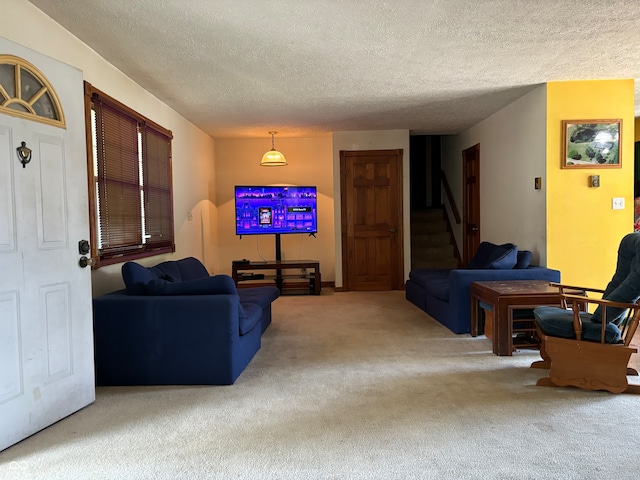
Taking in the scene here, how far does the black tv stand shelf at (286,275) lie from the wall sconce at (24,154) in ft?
14.5

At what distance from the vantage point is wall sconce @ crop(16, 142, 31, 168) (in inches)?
94.8

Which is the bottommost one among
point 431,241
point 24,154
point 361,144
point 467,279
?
point 467,279

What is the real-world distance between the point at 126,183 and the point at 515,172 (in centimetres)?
424

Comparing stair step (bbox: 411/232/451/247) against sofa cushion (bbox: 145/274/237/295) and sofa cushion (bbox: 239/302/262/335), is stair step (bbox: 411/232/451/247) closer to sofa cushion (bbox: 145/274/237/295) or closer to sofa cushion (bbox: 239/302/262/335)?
sofa cushion (bbox: 239/302/262/335)

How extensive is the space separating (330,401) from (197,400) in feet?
2.79

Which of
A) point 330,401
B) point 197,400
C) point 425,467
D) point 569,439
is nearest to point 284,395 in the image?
point 330,401

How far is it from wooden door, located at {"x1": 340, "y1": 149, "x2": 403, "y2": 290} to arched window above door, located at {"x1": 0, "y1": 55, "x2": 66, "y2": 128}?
4.93 m

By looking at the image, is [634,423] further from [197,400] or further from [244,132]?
[244,132]

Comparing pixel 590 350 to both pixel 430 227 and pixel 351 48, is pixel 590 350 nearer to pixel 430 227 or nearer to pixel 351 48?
pixel 351 48

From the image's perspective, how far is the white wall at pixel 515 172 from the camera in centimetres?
484

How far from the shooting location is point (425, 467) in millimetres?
2072

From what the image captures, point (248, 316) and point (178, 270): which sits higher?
point (178, 270)

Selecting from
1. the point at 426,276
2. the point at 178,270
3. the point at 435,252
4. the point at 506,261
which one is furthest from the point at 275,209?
the point at 506,261

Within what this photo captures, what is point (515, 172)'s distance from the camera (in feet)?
17.8
